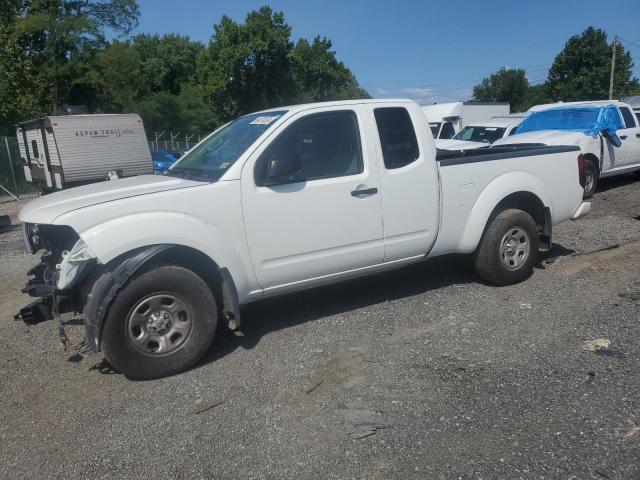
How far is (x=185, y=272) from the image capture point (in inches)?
160

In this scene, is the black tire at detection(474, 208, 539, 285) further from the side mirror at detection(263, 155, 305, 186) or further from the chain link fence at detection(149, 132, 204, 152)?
the chain link fence at detection(149, 132, 204, 152)

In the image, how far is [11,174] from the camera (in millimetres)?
17625

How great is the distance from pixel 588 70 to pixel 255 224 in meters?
65.9

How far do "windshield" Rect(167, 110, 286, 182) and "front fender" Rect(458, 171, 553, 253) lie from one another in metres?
2.15

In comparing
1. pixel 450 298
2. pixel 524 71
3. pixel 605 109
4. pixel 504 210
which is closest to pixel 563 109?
pixel 605 109

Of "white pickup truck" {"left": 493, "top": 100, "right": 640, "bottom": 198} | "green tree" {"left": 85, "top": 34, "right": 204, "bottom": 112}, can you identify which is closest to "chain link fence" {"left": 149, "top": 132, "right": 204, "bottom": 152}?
"green tree" {"left": 85, "top": 34, "right": 204, "bottom": 112}

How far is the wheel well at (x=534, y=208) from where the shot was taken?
579 centimetres

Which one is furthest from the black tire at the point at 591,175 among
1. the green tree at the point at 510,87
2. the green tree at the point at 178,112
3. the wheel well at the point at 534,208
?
the green tree at the point at 510,87

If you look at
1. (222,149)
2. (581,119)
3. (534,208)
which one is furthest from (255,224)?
(581,119)

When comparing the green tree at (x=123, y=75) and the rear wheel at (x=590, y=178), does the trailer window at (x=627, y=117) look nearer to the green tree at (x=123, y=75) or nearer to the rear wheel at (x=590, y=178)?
the rear wheel at (x=590, y=178)

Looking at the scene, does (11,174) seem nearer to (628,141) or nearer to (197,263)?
(197,263)

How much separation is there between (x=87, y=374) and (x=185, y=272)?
1.14 meters

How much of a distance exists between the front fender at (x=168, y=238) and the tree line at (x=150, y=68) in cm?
2354

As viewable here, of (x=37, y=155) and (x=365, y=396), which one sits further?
(x=37, y=155)
